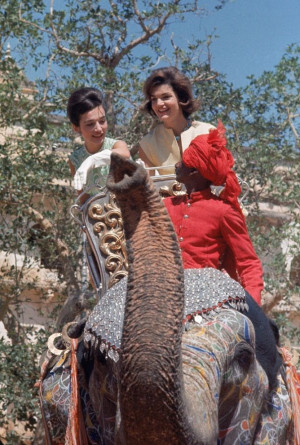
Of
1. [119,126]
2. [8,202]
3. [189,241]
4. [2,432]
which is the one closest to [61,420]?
[189,241]

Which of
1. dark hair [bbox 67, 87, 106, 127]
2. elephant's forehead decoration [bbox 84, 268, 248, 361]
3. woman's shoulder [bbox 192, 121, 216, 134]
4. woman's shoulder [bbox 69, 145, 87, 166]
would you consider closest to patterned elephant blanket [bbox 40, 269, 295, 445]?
elephant's forehead decoration [bbox 84, 268, 248, 361]

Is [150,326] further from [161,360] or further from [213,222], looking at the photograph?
[213,222]

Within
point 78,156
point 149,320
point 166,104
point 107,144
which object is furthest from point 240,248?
point 149,320

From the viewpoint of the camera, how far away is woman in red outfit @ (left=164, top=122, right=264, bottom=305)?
5598 mm

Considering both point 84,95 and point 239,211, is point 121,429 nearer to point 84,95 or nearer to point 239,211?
point 239,211

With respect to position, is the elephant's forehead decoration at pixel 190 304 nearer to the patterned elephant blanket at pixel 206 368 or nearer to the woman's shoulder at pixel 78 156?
the patterned elephant blanket at pixel 206 368

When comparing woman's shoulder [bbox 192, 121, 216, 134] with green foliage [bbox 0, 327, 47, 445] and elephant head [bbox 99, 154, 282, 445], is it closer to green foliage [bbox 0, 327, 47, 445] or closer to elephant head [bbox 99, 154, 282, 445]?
elephant head [bbox 99, 154, 282, 445]

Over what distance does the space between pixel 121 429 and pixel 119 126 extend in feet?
28.8

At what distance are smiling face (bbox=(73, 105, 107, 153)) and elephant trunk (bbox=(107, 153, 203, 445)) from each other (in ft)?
8.32

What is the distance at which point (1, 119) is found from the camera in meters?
12.6

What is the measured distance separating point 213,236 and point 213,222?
67 mm

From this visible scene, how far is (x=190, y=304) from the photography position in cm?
494

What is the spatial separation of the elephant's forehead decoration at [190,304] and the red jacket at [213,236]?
1.21ft

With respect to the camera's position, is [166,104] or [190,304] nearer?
[190,304]
